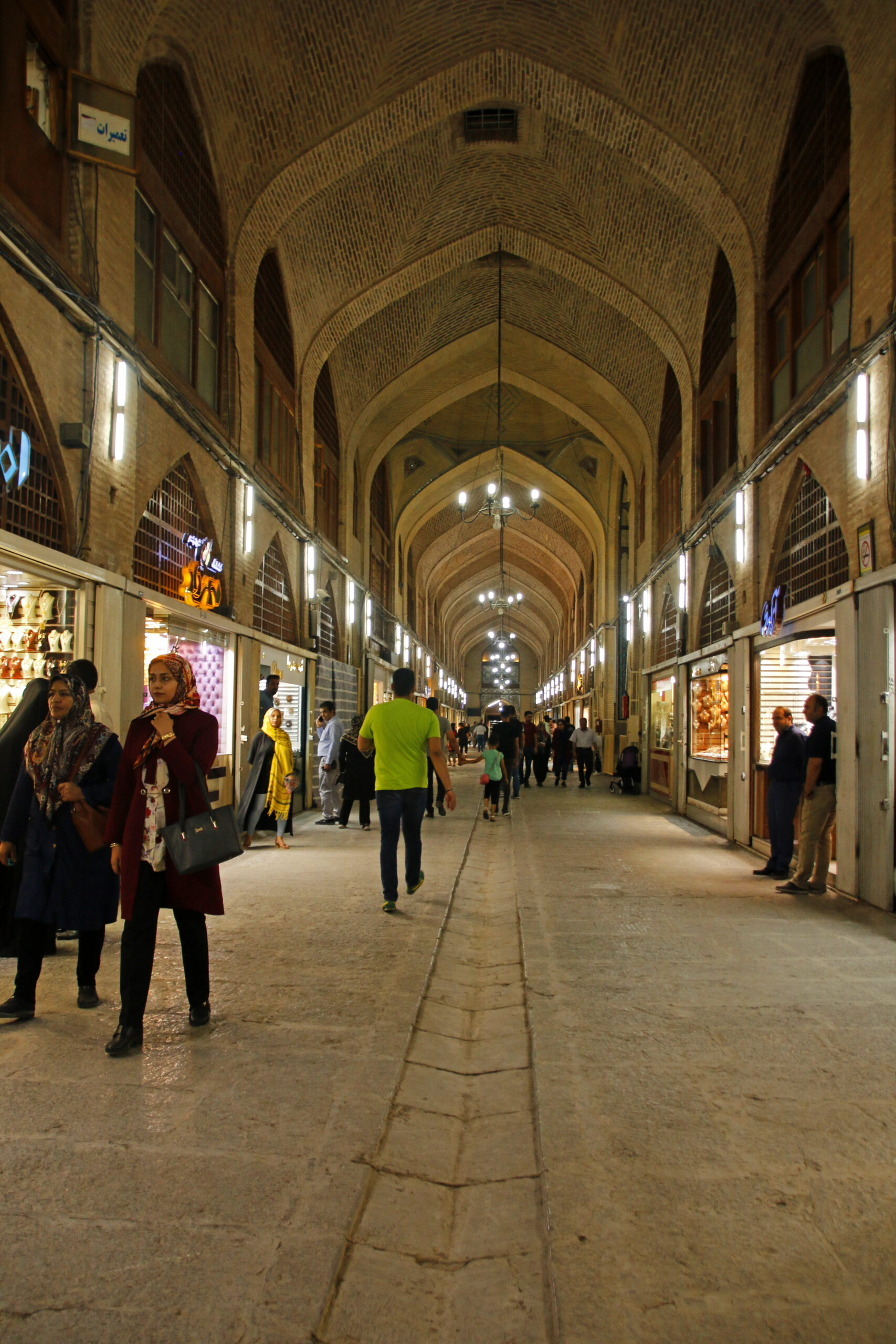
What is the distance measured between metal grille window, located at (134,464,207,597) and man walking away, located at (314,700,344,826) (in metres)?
2.26

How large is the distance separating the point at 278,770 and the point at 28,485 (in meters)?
3.38

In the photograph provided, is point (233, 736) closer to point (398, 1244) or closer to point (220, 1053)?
point (220, 1053)

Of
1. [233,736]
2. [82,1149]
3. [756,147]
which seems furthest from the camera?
[233,736]

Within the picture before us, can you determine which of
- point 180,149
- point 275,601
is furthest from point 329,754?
point 180,149

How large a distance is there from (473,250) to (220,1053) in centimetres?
1289

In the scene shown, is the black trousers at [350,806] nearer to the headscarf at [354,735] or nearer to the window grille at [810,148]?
the headscarf at [354,735]

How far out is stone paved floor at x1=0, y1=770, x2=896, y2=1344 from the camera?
1823mm

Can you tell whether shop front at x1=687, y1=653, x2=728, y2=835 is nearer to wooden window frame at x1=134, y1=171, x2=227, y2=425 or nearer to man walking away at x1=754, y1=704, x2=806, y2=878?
man walking away at x1=754, y1=704, x2=806, y2=878

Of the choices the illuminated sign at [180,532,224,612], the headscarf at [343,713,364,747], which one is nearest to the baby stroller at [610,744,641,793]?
the headscarf at [343,713,364,747]

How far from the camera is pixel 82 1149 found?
94.4 inches

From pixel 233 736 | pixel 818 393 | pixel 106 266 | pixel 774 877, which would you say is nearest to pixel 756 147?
pixel 818 393

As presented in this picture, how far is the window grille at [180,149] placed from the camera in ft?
25.1

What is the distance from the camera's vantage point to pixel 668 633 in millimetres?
14391

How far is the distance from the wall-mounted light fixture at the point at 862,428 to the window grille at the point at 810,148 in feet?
A: 7.58
